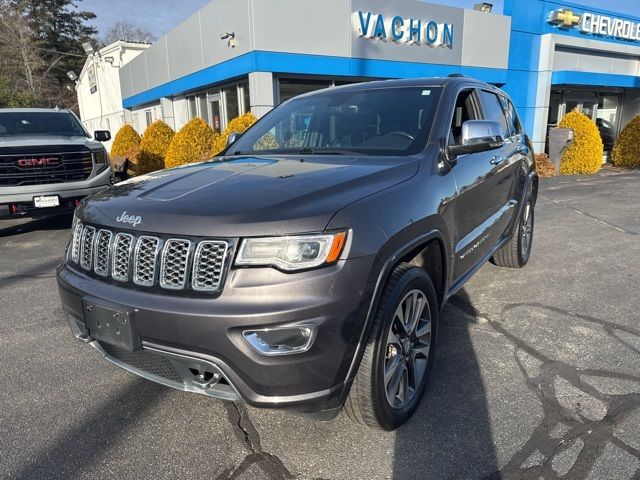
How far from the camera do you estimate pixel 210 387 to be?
2.10 m

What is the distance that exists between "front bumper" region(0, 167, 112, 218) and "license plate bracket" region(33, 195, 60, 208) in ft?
0.18

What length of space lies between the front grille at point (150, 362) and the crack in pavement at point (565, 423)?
60.7 inches

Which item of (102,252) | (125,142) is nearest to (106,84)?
(125,142)

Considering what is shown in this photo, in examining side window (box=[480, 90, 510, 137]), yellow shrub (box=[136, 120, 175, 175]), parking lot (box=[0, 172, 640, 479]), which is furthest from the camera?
yellow shrub (box=[136, 120, 175, 175])

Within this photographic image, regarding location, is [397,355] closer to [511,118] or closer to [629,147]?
[511,118]

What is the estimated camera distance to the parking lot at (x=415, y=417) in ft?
7.47

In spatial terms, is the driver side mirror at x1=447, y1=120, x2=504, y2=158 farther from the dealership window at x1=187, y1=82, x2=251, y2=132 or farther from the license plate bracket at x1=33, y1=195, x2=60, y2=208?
the dealership window at x1=187, y1=82, x2=251, y2=132

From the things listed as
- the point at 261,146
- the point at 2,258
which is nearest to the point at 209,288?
the point at 261,146

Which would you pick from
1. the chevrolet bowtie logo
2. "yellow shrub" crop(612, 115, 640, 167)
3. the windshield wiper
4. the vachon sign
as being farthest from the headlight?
"yellow shrub" crop(612, 115, 640, 167)

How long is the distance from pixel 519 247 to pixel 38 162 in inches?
250

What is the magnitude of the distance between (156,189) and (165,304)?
757mm

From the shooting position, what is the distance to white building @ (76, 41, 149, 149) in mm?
25625

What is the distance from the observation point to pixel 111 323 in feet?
7.16

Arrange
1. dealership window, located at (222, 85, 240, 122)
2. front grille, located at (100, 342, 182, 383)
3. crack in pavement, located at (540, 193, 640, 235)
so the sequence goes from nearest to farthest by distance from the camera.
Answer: front grille, located at (100, 342, 182, 383) < crack in pavement, located at (540, 193, 640, 235) < dealership window, located at (222, 85, 240, 122)
